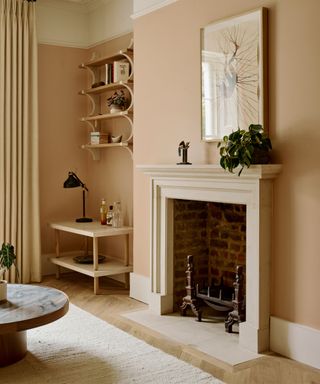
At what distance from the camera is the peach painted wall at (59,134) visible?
5.81 m

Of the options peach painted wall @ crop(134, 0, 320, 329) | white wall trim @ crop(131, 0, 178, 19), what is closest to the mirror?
A: peach painted wall @ crop(134, 0, 320, 329)

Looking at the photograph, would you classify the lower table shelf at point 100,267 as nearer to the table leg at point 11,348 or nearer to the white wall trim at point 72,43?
the table leg at point 11,348

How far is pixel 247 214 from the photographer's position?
140 inches

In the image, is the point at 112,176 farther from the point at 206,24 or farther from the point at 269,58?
the point at 269,58

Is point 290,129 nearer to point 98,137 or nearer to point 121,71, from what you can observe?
point 121,71

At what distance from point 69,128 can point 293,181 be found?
327cm

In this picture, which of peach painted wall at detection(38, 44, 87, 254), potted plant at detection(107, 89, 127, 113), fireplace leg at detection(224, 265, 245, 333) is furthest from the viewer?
peach painted wall at detection(38, 44, 87, 254)

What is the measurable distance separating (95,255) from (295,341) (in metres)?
2.14

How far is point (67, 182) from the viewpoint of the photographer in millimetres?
5500

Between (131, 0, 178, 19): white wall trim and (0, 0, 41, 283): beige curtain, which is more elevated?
(131, 0, 178, 19): white wall trim

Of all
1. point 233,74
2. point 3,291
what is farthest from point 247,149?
point 3,291

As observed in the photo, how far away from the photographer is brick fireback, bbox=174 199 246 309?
430 cm

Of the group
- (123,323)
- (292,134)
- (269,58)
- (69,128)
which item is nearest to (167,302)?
(123,323)

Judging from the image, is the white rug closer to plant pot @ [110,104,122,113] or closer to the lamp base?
the lamp base
